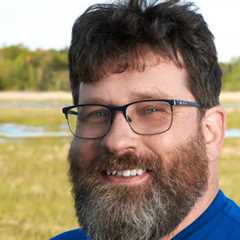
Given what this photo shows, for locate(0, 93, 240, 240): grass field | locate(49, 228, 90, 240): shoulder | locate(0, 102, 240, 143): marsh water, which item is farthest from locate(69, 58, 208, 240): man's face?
locate(0, 102, 240, 143): marsh water

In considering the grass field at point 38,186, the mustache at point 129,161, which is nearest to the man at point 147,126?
the mustache at point 129,161

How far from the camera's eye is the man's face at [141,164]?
2684 millimetres

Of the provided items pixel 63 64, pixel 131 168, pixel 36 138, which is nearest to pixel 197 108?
pixel 131 168

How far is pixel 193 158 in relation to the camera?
9.19 feet

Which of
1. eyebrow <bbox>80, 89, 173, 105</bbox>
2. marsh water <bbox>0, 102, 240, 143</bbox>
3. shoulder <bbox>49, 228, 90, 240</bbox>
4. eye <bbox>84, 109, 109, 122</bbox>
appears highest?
eyebrow <bbox>80, 89, 173, 105</bbox>

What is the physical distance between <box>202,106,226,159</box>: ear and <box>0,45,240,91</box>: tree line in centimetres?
7305

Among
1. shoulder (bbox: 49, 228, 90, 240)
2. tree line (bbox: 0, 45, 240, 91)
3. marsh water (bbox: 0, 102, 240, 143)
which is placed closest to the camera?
shoulder (bbox: 49, 228, 90, 240)

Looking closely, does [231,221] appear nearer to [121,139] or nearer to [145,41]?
[121,139]

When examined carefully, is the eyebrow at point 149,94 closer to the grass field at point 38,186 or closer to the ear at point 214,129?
the ear at point 214,129

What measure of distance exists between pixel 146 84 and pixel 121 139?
232mm

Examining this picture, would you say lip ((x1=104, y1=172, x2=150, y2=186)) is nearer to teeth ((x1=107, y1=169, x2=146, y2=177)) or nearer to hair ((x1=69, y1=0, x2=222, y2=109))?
teeth ((x1=107, y1=169, x2=146, y2=177))

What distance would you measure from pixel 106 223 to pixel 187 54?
28.3 inches

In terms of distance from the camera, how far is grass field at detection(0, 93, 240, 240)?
1188cm

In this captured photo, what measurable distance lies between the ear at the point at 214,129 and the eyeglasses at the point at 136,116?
11cm
